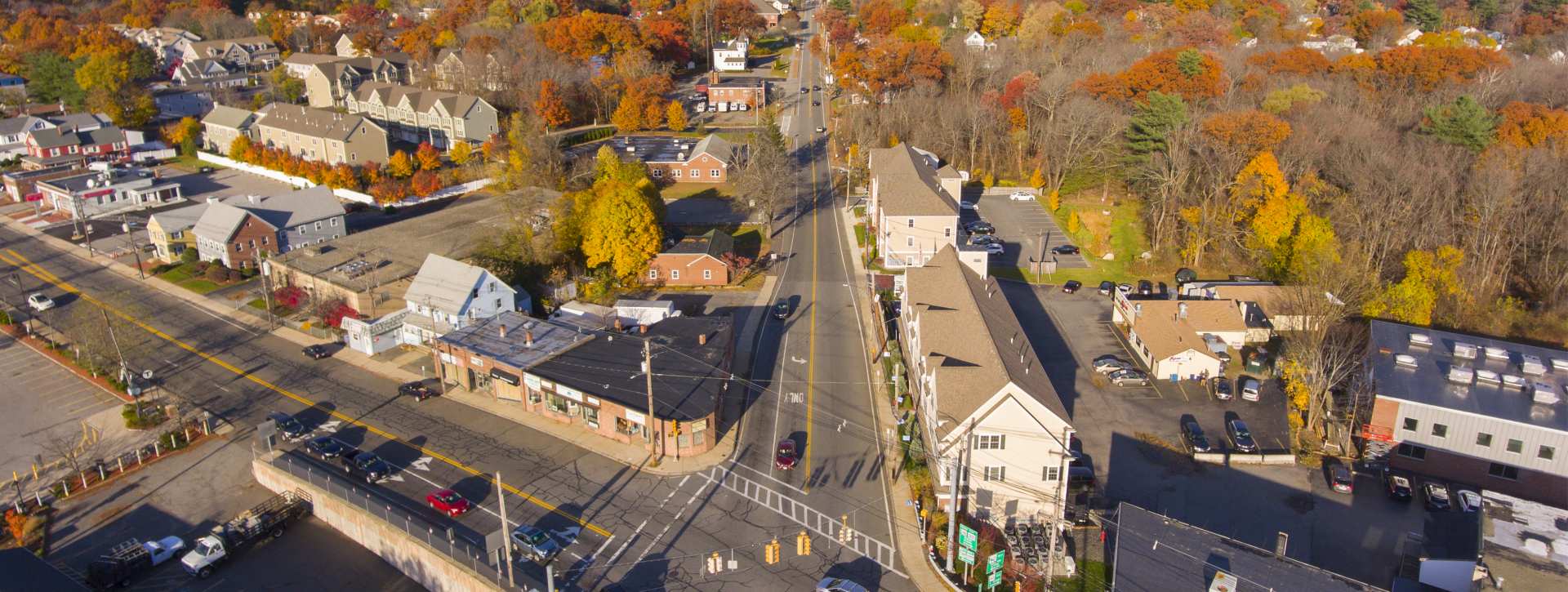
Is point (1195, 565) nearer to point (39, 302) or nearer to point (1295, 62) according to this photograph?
point (39, 302)

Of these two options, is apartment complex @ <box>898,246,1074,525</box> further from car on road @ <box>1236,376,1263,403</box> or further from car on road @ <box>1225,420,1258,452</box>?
car on road @ <box>1236,376,1263,403</box>

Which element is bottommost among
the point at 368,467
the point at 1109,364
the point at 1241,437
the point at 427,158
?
the point at 368,467

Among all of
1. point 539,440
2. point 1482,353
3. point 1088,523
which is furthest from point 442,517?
point 1482,353

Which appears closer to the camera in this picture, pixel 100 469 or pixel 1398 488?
pixel 1398 488

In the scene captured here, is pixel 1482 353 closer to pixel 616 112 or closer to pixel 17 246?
pixel 616 112

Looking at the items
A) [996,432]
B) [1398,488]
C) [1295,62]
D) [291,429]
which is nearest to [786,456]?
[996,432]

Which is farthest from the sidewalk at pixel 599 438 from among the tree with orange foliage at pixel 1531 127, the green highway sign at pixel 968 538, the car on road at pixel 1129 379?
the tree with orange foliage at pixel 1531 127

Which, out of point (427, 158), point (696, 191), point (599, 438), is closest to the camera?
point (599, 438)
